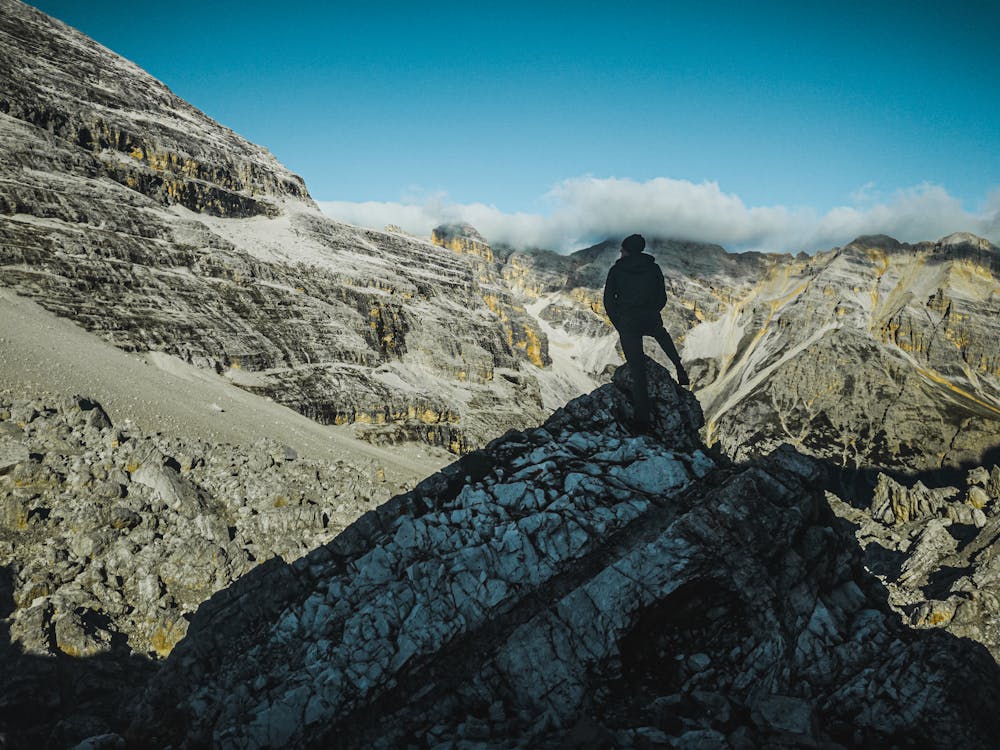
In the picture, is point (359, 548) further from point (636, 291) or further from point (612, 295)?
point (636, 291)

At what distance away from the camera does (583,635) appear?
325 inches

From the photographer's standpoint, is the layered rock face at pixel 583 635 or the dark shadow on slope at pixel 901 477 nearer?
the layered rock face at pixel 583 635

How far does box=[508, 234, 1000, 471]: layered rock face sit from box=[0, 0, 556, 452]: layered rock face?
68031 mm

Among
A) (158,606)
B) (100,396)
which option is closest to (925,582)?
(158,606)

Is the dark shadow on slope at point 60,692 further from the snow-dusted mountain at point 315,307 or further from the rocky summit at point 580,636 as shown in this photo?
the snow-dusted mountain at point 315,307

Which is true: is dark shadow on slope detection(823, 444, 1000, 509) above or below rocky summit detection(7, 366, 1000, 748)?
below

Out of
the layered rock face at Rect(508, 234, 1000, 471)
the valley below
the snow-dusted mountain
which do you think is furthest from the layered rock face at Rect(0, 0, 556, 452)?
the layered rock face at Rect(508, 234, 1000, 471)

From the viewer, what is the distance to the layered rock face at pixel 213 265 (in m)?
61.2

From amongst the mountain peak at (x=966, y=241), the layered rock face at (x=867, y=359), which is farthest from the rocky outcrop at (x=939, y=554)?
the mountain peak at (x=966, y=241)

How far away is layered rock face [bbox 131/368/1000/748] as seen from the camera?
7320 millimetres

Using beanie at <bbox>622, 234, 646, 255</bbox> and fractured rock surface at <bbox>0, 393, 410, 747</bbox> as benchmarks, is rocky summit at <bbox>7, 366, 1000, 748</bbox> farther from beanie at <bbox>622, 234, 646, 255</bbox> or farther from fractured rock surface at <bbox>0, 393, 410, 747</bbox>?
beanie at <bbox>622, 234, 646, 255</bbox>

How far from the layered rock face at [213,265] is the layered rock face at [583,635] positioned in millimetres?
60915

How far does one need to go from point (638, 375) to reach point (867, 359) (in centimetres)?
15205

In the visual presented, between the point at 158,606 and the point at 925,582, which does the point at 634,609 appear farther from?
the point at 925,582
